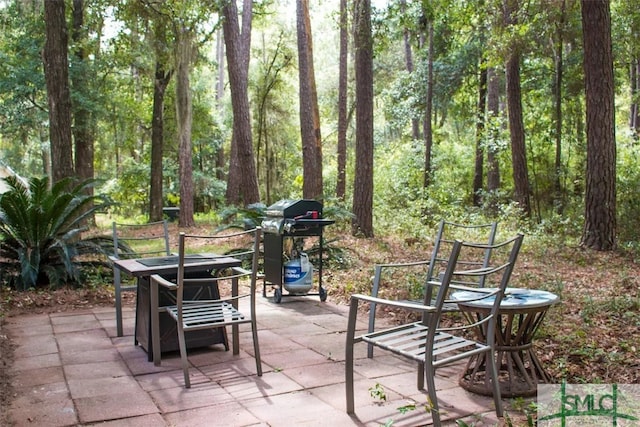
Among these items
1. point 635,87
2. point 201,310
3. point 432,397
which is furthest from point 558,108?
point 432,397

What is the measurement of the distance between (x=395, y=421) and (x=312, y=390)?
68cm

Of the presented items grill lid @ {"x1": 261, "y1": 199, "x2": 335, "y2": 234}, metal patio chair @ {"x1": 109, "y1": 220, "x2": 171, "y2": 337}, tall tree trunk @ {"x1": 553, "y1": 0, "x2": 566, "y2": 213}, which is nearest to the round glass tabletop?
metal patio chair @ {"x1": 109, "y1": 220, "x2": 171, "y2": 337}

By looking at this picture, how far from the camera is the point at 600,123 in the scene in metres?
9.44

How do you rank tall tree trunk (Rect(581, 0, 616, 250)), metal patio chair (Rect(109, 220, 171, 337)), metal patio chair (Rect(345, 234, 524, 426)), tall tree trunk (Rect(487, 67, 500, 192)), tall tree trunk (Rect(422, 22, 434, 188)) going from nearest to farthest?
metal patio chair (Rect(345, 234, 524, 426)) < metal patio chair (Rect(109, 220, 171, 337)) < tall tree trunk (Rect(581, 0, 616, 250)) < tall tree trunk (Rect(487, 67, 500, 192)) < tall tree trunk (Rect(422, 22, 434, 188))

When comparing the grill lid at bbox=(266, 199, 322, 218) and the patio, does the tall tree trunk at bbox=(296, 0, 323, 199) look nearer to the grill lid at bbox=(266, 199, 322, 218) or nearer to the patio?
the grill lid at bbox=(266, 199, 322, 218)

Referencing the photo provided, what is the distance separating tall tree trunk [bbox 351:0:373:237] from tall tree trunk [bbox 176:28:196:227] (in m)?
4.86

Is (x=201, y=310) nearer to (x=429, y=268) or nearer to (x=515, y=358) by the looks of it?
(x=429, y=268)

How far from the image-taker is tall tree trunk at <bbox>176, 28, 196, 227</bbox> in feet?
48.0

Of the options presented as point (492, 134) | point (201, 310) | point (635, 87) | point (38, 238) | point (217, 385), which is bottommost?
point (217, 385)

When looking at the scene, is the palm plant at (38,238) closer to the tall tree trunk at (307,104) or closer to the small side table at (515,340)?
the small side table at (515,340)

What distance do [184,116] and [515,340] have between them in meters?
12.7

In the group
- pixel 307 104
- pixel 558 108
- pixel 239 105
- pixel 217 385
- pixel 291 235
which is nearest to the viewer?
pixel 217 385

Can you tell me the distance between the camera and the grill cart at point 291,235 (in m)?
6.39

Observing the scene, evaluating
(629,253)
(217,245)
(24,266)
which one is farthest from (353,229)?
(24,266)
